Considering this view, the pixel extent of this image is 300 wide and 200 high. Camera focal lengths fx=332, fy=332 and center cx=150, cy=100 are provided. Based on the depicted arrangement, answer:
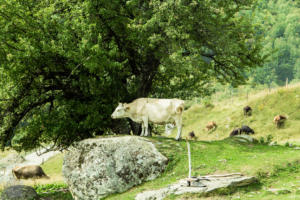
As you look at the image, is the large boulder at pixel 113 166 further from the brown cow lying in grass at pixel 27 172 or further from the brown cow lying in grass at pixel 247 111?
the brown cow lying in grass at pixel 247 111

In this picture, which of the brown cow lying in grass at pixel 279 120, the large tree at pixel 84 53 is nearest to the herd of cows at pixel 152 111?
the large tree at pixel 84 53

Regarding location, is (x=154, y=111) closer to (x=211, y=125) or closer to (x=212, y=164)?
(x=212, y=164)

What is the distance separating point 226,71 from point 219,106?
29432mm

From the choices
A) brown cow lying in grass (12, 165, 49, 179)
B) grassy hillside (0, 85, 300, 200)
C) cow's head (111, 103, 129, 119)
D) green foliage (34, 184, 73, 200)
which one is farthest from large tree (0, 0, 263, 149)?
brown cow lying in grass (12, 165, 49, 179)

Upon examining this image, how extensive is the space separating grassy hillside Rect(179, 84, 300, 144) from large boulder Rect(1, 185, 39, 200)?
24970mm

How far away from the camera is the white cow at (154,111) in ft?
51.6

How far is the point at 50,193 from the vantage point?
63.6 ft

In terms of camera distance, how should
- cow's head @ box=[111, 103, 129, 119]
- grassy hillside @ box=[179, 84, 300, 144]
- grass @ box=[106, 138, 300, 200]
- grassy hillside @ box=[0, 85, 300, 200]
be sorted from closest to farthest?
1. grassy hillside @ box=[0, 85, 300, 200]
2. grass @ box=[106, 138, 300, 200]
3. cow's head @ box=[111, 103, 129, 119]
4. grassy hillside @ box=[179, 84, 300, 144]

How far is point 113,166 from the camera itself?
1393cm

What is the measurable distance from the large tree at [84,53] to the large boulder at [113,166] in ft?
7.48

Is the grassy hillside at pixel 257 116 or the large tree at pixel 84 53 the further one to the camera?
the grassy hillside at pixel 257 116

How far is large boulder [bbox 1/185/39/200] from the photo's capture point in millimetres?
17141

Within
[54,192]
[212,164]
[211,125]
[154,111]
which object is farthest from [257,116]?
[212,164]

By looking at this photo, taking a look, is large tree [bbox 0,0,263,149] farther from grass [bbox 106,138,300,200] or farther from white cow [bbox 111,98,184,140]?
grass [bbox 106,138,300,200]
